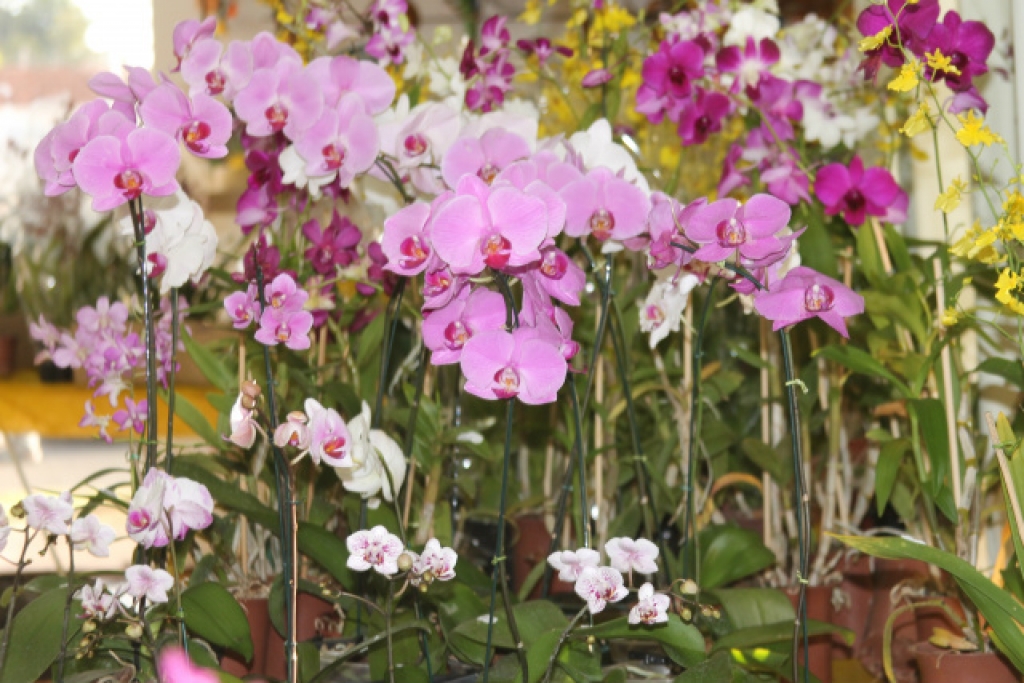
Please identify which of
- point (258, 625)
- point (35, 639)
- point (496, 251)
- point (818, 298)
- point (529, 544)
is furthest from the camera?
point (529, 544)

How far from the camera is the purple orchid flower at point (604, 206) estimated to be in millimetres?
848

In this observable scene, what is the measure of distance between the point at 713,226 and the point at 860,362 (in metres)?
0.42

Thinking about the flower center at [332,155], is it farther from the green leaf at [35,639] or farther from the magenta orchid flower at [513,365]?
the green leaf at [35,639]

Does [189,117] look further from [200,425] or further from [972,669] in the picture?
[972,669]

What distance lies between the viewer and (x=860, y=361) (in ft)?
3.60

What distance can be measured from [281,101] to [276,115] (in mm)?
13

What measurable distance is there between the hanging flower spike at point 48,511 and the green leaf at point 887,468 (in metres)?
0.69

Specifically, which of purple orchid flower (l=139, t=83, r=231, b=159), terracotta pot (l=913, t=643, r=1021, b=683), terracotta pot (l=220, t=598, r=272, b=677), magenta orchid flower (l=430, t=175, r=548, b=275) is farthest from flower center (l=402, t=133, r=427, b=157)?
terracotta pot (l=913, t=643, r=1021, b=683)

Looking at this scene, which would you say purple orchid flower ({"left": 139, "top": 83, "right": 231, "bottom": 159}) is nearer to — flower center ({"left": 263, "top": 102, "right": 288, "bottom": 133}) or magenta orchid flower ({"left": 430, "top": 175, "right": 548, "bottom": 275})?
flower center ({"left": 263, "top": 102, "right": 288, "bottom": 133})

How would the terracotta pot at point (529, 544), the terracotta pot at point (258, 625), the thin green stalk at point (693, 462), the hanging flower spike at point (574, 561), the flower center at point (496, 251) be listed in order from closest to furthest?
the flower center at point (496, 251), the hanging flower spike at point (574, 561), the thin green stalk at point (693, 462), the terracotta pot at point (258, 625), the terracotta pot at point (529, 544)

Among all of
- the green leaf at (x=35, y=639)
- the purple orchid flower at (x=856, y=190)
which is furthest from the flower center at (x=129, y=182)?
the purple orchid flower at (x=856, y=190)

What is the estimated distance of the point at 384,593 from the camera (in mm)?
1083

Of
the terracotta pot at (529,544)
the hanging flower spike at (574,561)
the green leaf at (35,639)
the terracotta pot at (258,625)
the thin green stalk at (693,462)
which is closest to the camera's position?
the hanging flower spike at (574,561)

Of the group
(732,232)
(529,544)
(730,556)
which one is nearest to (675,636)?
(730,556)
